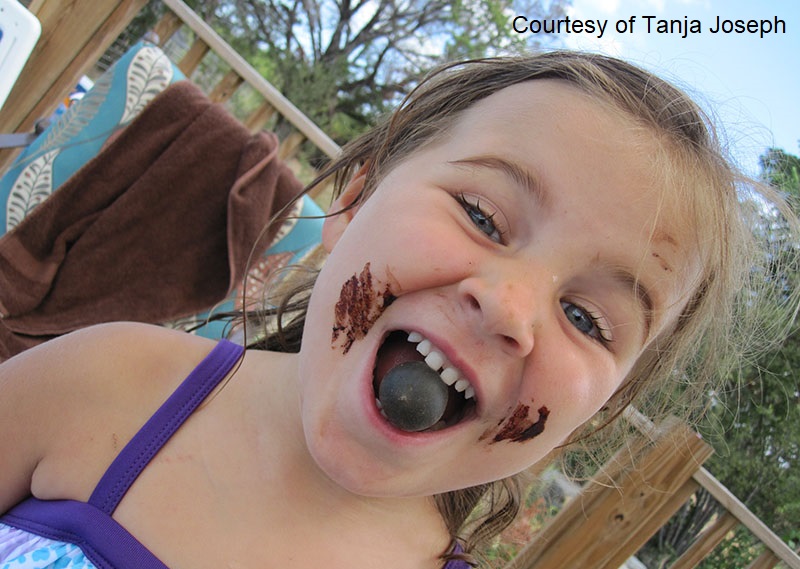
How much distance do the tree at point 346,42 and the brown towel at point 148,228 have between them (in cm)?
659

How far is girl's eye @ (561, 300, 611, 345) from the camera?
726 mm

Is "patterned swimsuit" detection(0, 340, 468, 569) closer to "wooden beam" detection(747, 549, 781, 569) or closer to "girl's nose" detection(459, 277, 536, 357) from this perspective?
"girl's nose" detection(459, 277, 536, 357)

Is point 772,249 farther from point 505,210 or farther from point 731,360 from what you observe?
point 505,210

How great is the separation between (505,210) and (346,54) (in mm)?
9217

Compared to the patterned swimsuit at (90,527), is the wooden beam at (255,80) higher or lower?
higher

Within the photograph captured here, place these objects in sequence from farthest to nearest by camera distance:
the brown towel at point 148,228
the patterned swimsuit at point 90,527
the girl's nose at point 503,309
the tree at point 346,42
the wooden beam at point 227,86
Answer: the tree at point 346,42
the wooden beam at point 227,86
the brown towel at point 148,228
the patterned swimsuit at point 90,527
the girl's nose at point 503,309

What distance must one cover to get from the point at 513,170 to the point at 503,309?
182mm

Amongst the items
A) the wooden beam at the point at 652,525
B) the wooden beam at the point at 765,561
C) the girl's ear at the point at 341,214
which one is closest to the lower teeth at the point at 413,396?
the girl's ear at the point at 341,214

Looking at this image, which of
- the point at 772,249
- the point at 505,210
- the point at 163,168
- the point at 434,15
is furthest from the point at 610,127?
the point at 434,15

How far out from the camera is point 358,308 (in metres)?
0.71

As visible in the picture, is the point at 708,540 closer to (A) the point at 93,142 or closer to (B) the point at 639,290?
(B) the point at 639,290

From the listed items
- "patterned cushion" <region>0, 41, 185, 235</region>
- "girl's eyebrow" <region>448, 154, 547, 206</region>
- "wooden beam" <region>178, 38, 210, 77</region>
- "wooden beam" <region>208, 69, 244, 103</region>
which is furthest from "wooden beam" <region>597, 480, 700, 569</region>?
"wooden beam" <region>178, 38, 210, 77</region>

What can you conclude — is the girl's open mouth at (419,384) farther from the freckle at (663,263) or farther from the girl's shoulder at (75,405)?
the girl's shoulder at (75,405)

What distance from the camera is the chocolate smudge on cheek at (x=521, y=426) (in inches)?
27.5
